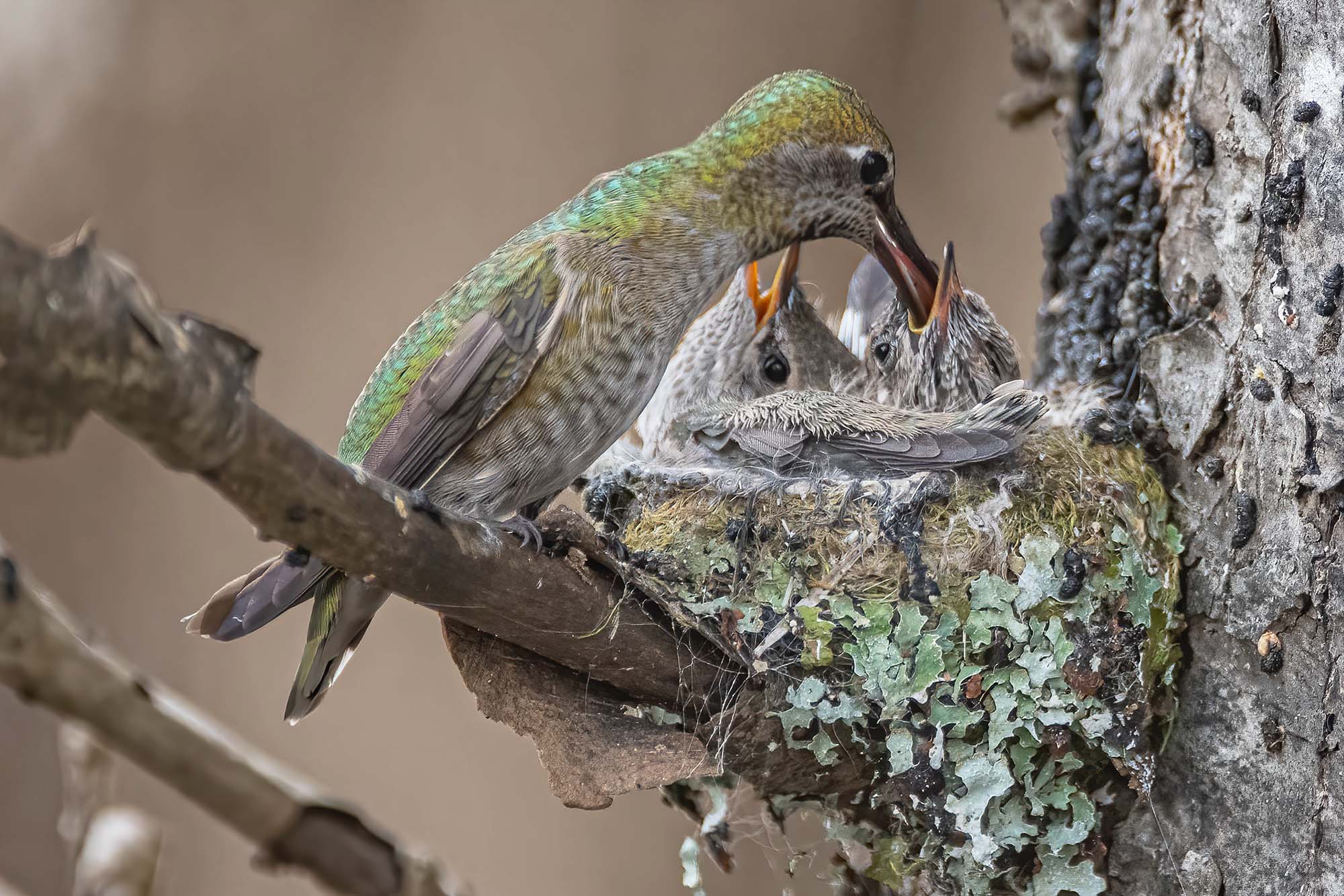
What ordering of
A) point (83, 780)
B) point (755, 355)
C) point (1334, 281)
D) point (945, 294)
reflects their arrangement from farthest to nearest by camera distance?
point (755, 355)
point (945, 294)
point (1334, 281)
point (83, 780)

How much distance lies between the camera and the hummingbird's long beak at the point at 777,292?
2748 mm

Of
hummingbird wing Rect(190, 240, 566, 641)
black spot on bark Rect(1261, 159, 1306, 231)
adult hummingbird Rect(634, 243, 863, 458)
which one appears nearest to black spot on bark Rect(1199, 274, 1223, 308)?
black spot on bark Rect(1261, 159, 1306, 231)

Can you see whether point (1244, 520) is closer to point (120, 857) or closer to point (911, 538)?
point (911, 538)

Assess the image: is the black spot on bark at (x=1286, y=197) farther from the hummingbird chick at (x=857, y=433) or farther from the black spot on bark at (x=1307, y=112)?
the hummingbird chick at (x=857, y=433)

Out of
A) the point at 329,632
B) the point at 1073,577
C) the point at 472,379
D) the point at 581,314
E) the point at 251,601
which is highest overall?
the point at 581,314

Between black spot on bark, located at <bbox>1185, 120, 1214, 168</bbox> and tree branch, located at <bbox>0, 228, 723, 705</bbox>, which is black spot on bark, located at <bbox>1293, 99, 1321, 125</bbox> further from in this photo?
tree branch, located at <bbox>0, 228, 723, 705</bbox>

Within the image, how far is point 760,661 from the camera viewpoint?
65.2 inches

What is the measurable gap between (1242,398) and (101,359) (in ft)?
4.72

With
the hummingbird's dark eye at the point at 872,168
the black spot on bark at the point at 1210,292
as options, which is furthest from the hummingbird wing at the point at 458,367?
the black spot on bark at the point at 1210,292

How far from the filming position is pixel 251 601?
1.33m

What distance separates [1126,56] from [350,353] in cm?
252

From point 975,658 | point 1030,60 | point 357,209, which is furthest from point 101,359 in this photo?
point 357,209

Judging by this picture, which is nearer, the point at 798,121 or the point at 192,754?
the point at 192,754

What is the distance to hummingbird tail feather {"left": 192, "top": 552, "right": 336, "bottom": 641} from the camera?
1325 mm
